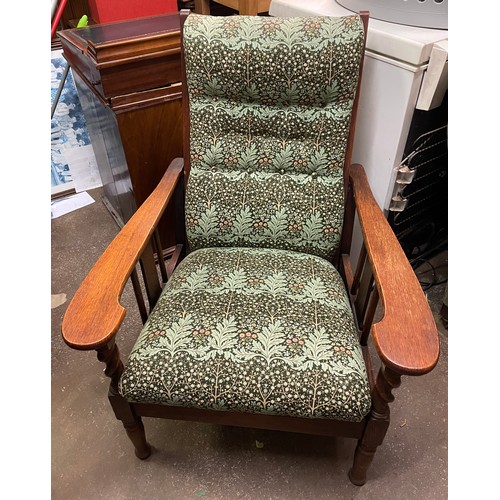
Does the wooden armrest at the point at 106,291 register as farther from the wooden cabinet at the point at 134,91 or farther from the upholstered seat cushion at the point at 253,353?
the wooden cabinet at the point at 134,91

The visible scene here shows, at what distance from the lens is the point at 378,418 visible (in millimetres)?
921

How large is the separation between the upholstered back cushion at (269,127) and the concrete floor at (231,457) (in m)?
0.58

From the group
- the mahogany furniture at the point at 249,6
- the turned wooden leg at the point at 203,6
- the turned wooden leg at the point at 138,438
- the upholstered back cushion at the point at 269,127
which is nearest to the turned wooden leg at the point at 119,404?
the turned wooden leg at the point at 138,438

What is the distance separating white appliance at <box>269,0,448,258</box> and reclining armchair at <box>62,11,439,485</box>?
0.38 ft

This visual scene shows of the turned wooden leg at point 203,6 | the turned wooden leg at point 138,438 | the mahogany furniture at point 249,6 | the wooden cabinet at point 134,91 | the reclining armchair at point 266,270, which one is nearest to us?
the reclining armchair at point 266,270

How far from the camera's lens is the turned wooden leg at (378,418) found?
0.85 metres

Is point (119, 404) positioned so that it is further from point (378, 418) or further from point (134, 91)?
point (134, 91)

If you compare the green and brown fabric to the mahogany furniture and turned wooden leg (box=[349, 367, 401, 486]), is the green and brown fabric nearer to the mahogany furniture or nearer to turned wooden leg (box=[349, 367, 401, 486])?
turned wooden leg (box=[349, 367, 401, 486])

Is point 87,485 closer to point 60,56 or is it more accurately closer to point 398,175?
point 398,175

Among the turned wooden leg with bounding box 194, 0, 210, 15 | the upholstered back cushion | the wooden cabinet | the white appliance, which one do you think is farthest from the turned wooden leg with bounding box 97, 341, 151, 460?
the turned wooden leg with bounding box 194, 0, 210, 15

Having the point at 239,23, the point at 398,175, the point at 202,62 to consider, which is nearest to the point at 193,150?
the point at 202,62

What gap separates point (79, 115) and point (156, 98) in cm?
81

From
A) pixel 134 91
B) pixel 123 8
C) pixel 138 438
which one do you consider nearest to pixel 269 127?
pixel 134 91

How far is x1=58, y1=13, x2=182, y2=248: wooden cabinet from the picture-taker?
138 centimetres
